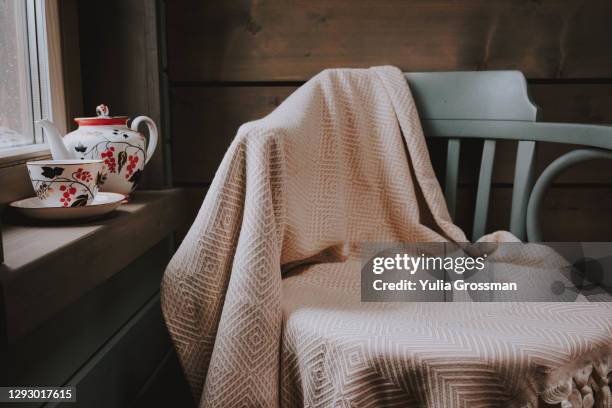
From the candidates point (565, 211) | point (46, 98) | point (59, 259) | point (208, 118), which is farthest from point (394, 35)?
point (59, 259)

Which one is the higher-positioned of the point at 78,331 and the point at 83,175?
the point at 83,175

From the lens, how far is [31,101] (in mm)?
900

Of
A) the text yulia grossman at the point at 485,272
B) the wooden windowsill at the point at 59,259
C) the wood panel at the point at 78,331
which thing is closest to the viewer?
the wooden windowsill at the point at 59,259

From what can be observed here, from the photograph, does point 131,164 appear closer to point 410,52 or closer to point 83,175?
point 83,175

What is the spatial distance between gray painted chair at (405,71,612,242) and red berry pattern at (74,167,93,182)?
64 centimetres

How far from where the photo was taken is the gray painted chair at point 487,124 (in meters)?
0.97

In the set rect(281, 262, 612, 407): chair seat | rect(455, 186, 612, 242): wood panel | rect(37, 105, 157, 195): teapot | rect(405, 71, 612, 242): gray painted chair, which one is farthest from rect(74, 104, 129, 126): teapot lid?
rect(455, 186, 612, 242): wood panel

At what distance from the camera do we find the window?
826 millimetres

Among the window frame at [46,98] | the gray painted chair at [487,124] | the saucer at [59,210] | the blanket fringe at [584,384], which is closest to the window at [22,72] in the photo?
the window frame at [46,98]

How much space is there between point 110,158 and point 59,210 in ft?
0.53

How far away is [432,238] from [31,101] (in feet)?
2.39

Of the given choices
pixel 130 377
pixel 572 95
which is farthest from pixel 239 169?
pixel 572 95

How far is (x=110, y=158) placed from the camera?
0.89 m

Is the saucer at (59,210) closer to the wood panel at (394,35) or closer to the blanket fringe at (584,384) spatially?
the wood panel at (394,35)
